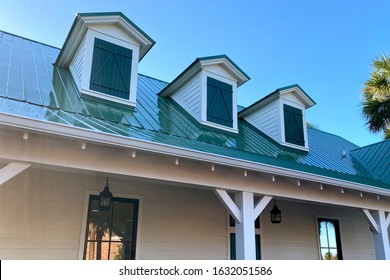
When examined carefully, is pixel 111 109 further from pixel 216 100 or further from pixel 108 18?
pixel 216 100

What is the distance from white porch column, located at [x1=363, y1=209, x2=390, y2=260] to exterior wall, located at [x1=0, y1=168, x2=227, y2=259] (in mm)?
2924

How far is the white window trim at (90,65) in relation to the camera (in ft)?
19.4

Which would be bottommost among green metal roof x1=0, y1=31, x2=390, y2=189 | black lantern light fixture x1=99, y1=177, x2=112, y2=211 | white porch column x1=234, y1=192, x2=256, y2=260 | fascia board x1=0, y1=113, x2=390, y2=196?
white porch column x1=234, y1=192, x2=256, y2=260

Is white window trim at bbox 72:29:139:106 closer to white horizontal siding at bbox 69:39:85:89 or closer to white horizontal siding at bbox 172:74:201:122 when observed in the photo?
white horizontal siding at bbox 69:39:85:89

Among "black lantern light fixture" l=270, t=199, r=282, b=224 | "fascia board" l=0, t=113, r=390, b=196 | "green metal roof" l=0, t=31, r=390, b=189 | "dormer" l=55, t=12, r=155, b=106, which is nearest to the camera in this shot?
"fascia board" l=0, t=113, r=390, b=196

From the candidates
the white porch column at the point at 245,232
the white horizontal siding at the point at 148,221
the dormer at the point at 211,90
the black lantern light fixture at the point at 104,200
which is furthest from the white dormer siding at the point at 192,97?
the black lantern light fixture at the point at 104,200

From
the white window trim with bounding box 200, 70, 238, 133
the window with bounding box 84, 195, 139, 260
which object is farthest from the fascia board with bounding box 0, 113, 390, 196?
the white window trim with bounding box 200, 70, 238, 133

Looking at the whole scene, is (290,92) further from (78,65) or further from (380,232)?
(78,65)

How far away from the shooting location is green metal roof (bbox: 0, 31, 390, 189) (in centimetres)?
436

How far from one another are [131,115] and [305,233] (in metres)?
4.81

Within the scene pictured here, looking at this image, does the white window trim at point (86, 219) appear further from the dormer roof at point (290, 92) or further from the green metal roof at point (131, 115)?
the dormer roof at point (290, 92)

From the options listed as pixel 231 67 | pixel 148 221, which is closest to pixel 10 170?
pixel 148 221

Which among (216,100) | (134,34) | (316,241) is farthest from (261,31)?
(316,241)

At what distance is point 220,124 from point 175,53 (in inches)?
133
